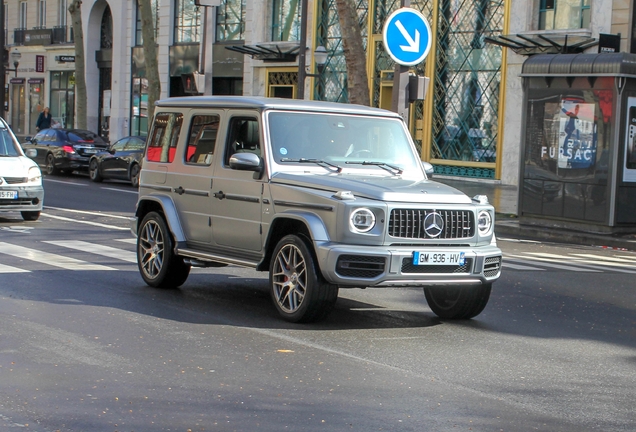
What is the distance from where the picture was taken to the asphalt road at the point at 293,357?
5.80 metres

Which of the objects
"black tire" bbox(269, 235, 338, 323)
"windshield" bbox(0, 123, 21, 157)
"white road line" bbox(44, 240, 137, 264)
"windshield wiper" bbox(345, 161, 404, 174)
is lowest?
"white road line" bbox(44, 240, 137, 264)

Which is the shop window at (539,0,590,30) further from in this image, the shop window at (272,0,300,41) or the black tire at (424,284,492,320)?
the black tire at (424,284,492,320)

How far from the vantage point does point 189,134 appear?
1025 cm

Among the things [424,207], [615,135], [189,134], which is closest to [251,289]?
[189,134]

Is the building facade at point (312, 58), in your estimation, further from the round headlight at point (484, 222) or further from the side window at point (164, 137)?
the round headlight at point (484, 222)

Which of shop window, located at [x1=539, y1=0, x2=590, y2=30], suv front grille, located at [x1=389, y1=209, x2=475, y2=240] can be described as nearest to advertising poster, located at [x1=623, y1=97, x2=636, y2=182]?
shop window, located at [x1=539, y1=0, x2=590, y2=30]

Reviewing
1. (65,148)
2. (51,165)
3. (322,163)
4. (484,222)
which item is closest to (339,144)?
(322,163)

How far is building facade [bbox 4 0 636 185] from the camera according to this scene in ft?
95.2

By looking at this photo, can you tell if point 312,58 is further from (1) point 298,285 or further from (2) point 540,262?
(1) point 298,285

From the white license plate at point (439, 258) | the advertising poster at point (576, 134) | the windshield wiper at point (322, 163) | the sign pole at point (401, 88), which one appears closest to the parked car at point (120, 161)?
the advertising poster at point (576, 134)

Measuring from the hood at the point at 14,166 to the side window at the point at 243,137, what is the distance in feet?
27.4

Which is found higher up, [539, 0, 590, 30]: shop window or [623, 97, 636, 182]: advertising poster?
[539, 0, 590, 30]: shop window

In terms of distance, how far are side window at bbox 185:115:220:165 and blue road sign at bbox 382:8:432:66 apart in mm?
5159

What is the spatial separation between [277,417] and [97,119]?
46387 mm
